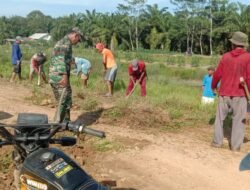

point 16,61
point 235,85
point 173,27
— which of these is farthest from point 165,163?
point 173,27

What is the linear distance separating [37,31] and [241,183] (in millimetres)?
108641

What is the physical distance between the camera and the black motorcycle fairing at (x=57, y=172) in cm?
221

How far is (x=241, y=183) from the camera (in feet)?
16.5

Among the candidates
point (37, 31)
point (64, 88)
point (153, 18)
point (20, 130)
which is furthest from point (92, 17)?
point (20, 130)

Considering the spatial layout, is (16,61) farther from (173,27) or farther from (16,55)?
(173,27)

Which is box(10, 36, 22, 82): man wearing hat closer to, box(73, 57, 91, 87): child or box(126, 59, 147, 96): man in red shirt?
box(73, 57, 91, 87): child

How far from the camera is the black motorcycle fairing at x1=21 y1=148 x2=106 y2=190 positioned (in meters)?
2.21

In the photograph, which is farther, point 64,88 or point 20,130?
point 64,88

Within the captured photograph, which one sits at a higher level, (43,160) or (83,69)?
(43,160)

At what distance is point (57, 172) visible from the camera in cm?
224

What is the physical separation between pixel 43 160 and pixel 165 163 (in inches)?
136

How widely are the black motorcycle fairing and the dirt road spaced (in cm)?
259

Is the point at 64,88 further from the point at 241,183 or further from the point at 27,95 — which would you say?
the point at 27,95

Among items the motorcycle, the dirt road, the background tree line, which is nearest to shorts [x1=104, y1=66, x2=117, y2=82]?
the dirt road
